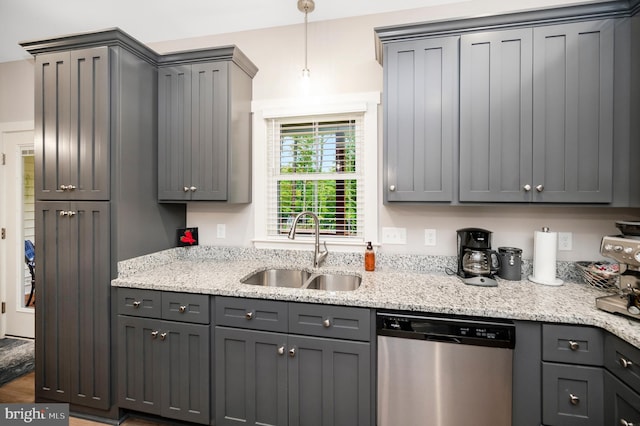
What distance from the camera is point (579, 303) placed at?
4.85 ft

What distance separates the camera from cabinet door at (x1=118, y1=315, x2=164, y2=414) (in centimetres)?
183

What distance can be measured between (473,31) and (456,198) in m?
1.00

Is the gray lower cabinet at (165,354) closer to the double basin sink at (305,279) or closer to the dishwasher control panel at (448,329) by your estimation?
the double basin sink at (305,279)

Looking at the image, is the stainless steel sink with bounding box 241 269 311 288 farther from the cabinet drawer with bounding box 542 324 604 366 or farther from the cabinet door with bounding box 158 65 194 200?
the cabinet drawer with bounding box 542 324 604 366

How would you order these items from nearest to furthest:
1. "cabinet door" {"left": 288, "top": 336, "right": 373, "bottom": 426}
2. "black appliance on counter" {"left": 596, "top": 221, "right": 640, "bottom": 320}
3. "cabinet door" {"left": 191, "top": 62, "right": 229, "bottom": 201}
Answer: "black appliance on counter" {"left": 596, "top": 221, "right": 640, "bottom": 320} → "cabinet door" {"left": 288, "top": 336, "right": 373, "bottom": 426} → "cabinet door" {"left": 191, "top": 62, "right": 229, "bottom": 201}

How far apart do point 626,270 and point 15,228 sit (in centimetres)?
484

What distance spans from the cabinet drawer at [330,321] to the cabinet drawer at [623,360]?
3.36 ft

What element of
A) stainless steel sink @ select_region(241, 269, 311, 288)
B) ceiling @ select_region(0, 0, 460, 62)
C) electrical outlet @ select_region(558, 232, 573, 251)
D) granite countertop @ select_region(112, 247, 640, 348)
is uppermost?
ceiling @ select_region(0, 0, 460, 62)

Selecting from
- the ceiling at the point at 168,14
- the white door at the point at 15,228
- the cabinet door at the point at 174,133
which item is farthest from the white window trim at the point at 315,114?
the white door at the point at 15,228

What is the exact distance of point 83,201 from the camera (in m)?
1.94

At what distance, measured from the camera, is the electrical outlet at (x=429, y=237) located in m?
2.15

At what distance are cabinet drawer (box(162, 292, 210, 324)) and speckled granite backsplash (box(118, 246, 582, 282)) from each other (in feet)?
1.41

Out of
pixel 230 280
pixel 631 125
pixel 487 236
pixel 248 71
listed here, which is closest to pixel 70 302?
pixel 230 280

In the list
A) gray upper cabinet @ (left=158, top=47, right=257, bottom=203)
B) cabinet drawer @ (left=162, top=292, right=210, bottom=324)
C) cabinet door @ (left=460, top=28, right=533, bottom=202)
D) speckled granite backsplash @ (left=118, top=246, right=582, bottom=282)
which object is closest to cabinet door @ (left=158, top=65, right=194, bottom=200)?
gray upper cabinet @ (left=158, top=47, right=257, bottom=203)
